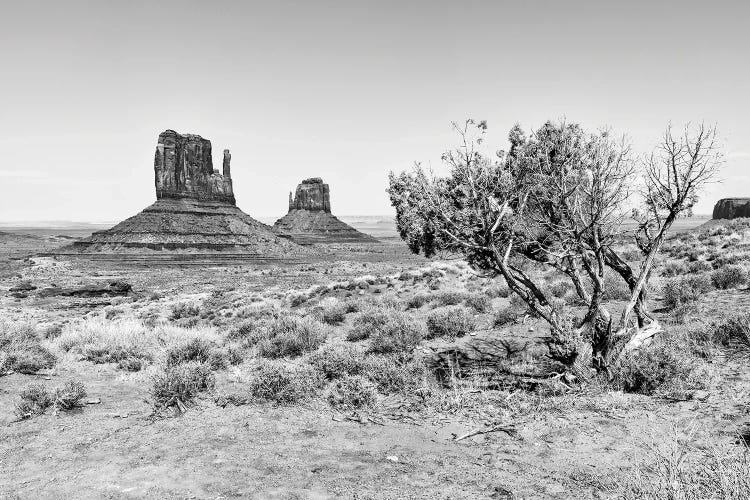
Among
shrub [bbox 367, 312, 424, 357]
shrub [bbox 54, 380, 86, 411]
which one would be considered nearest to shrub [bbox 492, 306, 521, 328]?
shrub [bbox 367, 312, 424, 357]

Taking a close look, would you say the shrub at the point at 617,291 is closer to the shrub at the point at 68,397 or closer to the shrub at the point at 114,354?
the shrub at the point at 114,354

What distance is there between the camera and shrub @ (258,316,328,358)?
468 inches

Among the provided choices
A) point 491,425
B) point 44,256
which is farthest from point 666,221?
point 44,256

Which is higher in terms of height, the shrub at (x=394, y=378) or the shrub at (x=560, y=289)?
the shrub at (x=560, y=289)

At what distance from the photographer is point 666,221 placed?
7.89m

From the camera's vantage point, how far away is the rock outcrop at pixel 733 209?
219 ft

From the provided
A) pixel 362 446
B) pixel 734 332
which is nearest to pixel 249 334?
pixel 362 446

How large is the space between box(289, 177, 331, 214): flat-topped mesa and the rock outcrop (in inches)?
4612

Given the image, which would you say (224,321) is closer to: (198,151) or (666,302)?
(666,302)

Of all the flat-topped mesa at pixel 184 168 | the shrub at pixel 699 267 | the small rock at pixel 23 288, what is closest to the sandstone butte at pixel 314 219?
the flat-topped mesa at pixel 184 168

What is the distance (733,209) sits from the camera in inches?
2724

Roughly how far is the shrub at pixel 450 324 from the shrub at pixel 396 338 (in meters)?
0.37

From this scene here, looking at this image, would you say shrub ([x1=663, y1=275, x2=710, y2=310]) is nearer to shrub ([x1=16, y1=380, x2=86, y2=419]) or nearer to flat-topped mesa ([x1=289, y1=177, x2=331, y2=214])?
shrub ([x1=16, y1=380, x2=86, y2=419])

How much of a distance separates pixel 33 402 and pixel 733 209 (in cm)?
8599
